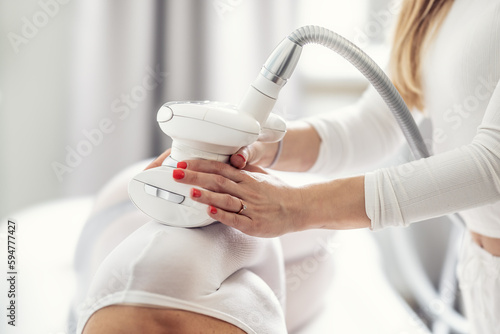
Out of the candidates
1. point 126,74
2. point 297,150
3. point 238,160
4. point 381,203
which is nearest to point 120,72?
point 126,74

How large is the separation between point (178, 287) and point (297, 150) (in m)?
0.45

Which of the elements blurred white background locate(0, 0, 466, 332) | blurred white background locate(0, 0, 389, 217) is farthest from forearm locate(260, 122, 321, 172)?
blurred white background locate(0, 0, 389, 217)

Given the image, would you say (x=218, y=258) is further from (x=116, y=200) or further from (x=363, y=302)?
(x=363, y=302)

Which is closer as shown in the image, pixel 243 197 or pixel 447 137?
pixel 243 197

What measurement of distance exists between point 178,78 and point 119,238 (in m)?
1.21

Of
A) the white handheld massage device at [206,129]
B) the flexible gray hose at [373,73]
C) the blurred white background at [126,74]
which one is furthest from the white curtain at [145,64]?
the flexible gray hose at [373,73]

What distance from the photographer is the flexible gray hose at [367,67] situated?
66 centimetres

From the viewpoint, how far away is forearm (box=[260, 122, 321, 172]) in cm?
90

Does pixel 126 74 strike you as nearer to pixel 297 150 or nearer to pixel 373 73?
pixel 297 150

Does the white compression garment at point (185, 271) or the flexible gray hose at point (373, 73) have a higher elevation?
Result: the flexible gray hose at point (373, 73)

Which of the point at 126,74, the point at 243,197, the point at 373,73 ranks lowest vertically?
the point at 126,74

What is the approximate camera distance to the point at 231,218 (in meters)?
0.61

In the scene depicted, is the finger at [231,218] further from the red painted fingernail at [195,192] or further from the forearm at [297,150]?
the forearm at [297,150]

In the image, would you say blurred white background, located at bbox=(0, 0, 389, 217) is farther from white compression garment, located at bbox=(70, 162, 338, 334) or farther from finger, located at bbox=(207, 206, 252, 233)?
finger, located at bbox=(207, 206, 252, 233)
